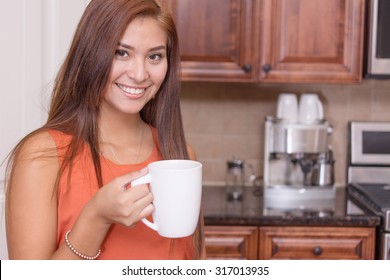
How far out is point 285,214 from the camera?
2.22m

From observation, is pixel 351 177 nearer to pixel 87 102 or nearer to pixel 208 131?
pixel 208 131

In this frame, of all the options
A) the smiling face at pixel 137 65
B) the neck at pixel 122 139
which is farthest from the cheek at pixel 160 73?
the neck at pixel 122 139

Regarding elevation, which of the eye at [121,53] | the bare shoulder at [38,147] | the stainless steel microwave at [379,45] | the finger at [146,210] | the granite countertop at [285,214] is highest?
the stainless steel microwave at [379,45]

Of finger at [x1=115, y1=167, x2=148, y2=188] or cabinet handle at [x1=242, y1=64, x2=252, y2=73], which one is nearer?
finger at [x1=115, y1=167, x2=148, y2=188]

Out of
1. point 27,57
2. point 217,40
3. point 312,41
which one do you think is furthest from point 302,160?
point 27,57

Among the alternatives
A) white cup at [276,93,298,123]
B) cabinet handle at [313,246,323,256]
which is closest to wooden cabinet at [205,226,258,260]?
cabinet handle at [313,246,323,256]

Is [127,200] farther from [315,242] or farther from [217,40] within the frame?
[217,40]

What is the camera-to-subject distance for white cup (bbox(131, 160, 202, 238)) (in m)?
0.95

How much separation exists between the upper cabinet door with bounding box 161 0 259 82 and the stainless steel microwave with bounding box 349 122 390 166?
24.3 inches

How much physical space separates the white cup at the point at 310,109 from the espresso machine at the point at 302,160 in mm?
25

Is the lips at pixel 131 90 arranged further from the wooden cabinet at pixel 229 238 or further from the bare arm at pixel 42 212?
the wooden cabinet at pixel 229 238

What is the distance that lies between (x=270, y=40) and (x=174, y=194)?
1535 millimetres

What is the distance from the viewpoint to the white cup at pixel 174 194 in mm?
954

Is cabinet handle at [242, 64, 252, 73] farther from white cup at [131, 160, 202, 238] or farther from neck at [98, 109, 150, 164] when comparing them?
white cup at [131, 160, 202, 238]
